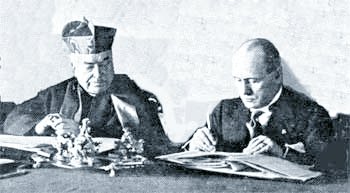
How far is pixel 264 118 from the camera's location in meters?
4.18

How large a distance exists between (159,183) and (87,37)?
0.99m

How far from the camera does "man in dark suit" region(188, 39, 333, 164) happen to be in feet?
13.5

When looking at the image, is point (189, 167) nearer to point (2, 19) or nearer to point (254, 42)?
point (254, 42)

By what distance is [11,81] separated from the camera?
439cm

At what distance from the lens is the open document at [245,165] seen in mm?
3979

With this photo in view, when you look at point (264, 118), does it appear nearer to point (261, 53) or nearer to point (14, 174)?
point (261, 53)

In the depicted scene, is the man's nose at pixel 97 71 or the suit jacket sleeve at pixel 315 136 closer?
the suit jacket sleeve at pixel 315 136

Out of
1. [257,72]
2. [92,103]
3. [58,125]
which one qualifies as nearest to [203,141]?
[257,72]

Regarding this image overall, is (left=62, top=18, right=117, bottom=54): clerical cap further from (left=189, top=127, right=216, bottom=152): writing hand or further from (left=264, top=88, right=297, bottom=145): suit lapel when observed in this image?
(left=264, top=88, right=297, bottom=145): suit lapel

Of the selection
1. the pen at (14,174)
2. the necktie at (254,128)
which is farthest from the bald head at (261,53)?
the pen at (14,174)

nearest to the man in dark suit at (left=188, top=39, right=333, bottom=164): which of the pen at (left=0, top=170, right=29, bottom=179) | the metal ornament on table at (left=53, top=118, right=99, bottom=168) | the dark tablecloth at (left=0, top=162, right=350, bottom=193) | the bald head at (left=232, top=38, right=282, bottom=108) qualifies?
the bald head at (left=232, top=38, right=282, bottom=108)

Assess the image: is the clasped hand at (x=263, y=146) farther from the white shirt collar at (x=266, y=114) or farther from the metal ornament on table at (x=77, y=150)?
the metal ornament on table at (x=77, y=150)

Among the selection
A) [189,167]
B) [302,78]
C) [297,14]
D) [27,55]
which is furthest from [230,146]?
[27,55]

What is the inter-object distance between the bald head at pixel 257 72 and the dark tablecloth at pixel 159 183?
1.67 ft
